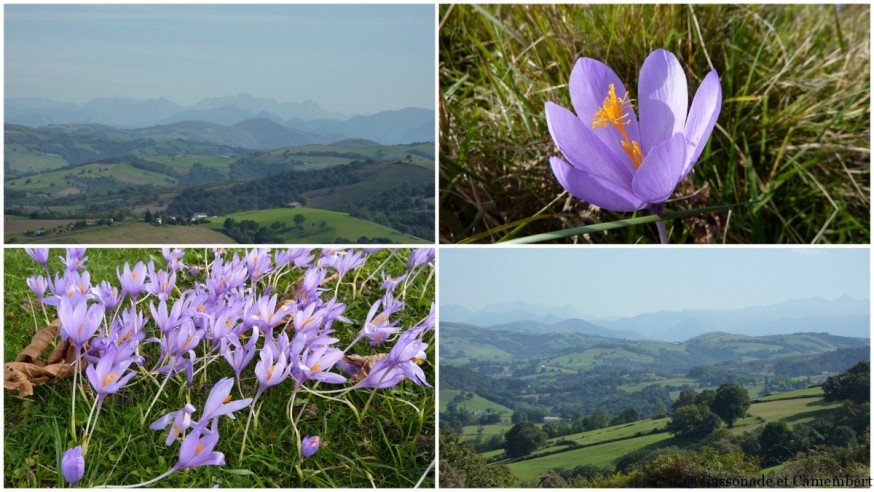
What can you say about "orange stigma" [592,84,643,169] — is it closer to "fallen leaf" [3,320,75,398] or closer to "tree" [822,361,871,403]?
"tree" [822,361,871,403]

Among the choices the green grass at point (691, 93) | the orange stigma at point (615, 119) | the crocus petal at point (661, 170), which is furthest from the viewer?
the green grass at point (691, 93)

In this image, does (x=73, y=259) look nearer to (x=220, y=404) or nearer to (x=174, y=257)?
(x=174, y=257)

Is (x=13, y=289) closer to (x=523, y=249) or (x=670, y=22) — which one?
(x=523, y=249)

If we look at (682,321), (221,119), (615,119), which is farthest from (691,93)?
(221,119)

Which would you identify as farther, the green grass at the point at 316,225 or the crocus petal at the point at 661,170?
the green grass at the point at 316,225

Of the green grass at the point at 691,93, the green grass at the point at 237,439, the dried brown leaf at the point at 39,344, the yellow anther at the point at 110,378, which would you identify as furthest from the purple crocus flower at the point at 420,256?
the dried brown leaf at the point at 39,344

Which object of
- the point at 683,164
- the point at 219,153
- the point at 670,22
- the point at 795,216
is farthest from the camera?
the point at 670,22

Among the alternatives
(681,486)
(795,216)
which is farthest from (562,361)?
(795,216)

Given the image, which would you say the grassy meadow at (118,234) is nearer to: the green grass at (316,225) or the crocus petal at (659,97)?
the green grass at (316,225)
